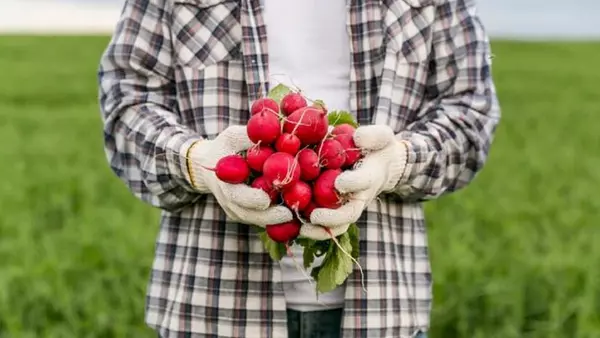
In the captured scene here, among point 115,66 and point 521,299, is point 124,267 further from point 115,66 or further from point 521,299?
point 115,66

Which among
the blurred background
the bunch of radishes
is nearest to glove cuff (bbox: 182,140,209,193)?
the bunch of radishes

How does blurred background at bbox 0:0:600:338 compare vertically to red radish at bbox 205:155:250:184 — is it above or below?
below

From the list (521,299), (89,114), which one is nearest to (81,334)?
(521,299)

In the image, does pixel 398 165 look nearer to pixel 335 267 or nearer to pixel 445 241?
pixel 335 267

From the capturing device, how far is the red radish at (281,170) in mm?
1828

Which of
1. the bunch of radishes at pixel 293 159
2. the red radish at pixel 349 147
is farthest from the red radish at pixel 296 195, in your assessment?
the red radish at pixel 349 147

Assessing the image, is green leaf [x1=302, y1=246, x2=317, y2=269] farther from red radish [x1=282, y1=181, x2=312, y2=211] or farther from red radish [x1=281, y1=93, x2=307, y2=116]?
red radish [x1=281, y1=93, x2=307, y2=116]

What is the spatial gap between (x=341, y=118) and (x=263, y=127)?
223 millimetres

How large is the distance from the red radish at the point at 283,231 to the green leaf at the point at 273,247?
80 millimetres

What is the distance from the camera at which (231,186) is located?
74.6 inches

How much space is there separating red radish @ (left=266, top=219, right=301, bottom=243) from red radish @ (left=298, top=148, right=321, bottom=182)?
3.7 inches

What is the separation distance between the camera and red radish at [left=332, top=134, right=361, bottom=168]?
6.29ft

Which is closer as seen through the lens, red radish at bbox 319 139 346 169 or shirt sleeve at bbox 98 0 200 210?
red radish at bbox 319 139 346 169

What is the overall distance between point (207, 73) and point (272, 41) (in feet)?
0.50
